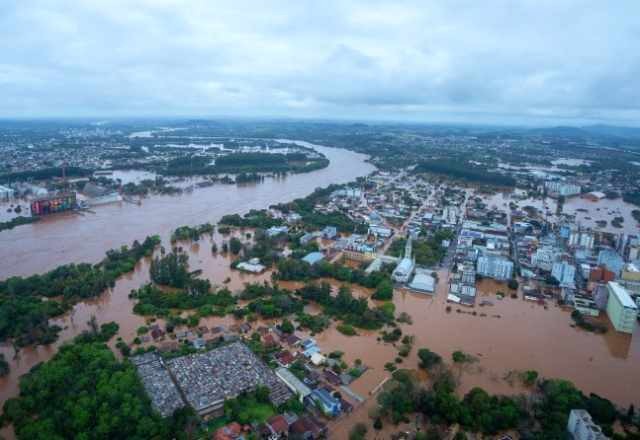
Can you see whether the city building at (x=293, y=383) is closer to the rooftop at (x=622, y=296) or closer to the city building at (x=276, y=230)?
the rooftop at (x=622, y=296)

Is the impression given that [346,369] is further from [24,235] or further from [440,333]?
[24,235]

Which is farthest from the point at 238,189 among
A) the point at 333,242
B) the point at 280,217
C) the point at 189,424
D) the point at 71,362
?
the point at 189,424

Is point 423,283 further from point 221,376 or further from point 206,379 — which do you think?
point 206,379

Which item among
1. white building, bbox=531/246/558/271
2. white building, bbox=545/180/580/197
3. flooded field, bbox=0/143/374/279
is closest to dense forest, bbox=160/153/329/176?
flooded field, bbox=0/143/374/279

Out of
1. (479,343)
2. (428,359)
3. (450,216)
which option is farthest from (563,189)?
(428,359)

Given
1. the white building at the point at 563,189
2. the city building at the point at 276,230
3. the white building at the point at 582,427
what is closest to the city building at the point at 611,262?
the white building at the point at 582,427
